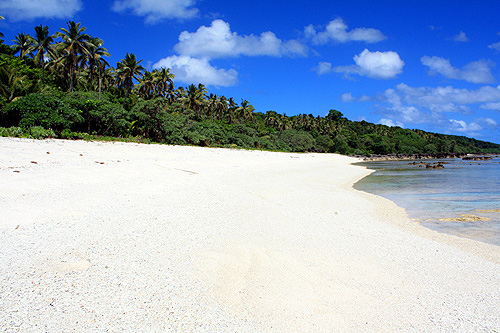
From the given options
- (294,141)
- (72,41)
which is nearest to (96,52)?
(72,41)

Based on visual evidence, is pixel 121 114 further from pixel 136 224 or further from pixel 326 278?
pixel 326 278

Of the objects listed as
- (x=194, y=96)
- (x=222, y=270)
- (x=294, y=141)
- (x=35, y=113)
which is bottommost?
(x=222, y=270)

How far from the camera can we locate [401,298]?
9.12 ft

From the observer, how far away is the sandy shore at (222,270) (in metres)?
2.34

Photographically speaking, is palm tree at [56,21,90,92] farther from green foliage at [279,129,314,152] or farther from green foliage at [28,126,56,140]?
green foliage at [279,129,314,152]

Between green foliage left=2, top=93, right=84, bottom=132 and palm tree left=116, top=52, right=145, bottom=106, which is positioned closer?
green foliage left=2, top=93, right=84, bottom=132

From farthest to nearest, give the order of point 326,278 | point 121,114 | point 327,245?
1. point 121,114
2. point 327,245
3. point 326,278

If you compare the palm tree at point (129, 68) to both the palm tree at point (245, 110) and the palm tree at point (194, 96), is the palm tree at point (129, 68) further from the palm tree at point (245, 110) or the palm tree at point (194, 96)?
the palm tree at point (245, 110)

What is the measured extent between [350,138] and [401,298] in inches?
3884

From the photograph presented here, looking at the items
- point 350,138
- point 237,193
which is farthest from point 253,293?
point 350,138

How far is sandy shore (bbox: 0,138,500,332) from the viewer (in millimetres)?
2344

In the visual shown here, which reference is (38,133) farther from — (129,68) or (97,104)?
(129,68)

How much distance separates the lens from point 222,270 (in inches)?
125

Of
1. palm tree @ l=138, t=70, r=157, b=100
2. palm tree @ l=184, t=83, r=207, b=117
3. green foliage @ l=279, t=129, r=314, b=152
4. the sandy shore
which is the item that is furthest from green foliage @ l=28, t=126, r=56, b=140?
green foliage @ l=279, t=129, r=314, b=152
